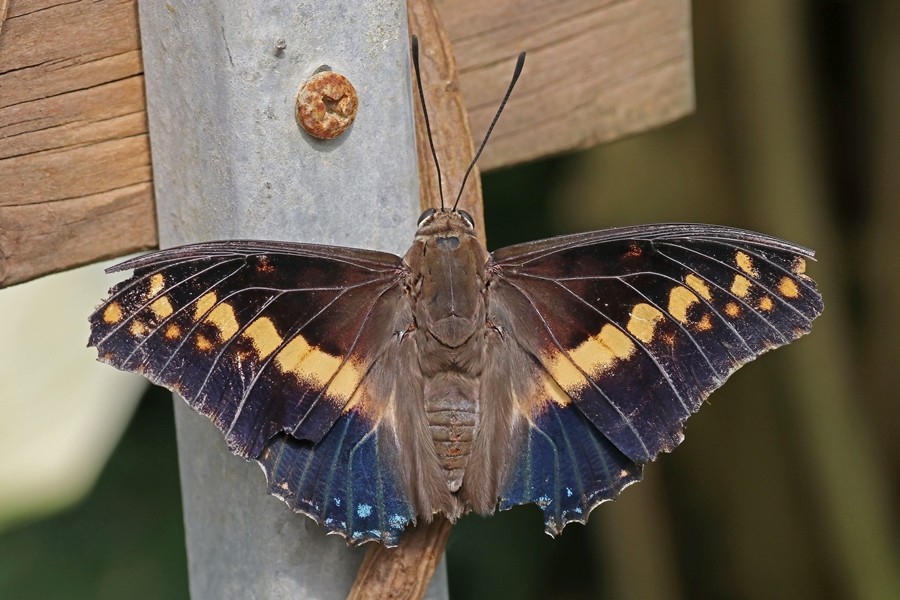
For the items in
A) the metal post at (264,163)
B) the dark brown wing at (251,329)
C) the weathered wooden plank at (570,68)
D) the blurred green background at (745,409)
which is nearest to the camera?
the metal post at (264,163)

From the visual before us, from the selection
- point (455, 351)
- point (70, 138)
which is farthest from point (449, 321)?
point (70, 138)

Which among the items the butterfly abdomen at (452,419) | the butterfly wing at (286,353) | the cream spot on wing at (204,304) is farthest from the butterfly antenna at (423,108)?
the cream spot on wing at (204,304)

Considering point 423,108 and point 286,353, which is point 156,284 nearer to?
point 286,353

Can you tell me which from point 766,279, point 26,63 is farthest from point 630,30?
point 26,63

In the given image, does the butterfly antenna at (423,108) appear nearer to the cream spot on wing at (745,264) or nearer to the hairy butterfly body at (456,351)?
the hairy butterfly body at (456,351)

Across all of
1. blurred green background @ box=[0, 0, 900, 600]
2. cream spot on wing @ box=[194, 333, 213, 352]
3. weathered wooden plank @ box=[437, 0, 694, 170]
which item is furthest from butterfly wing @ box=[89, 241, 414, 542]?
blurred green background @ box=[0, 0, 900, 600]
